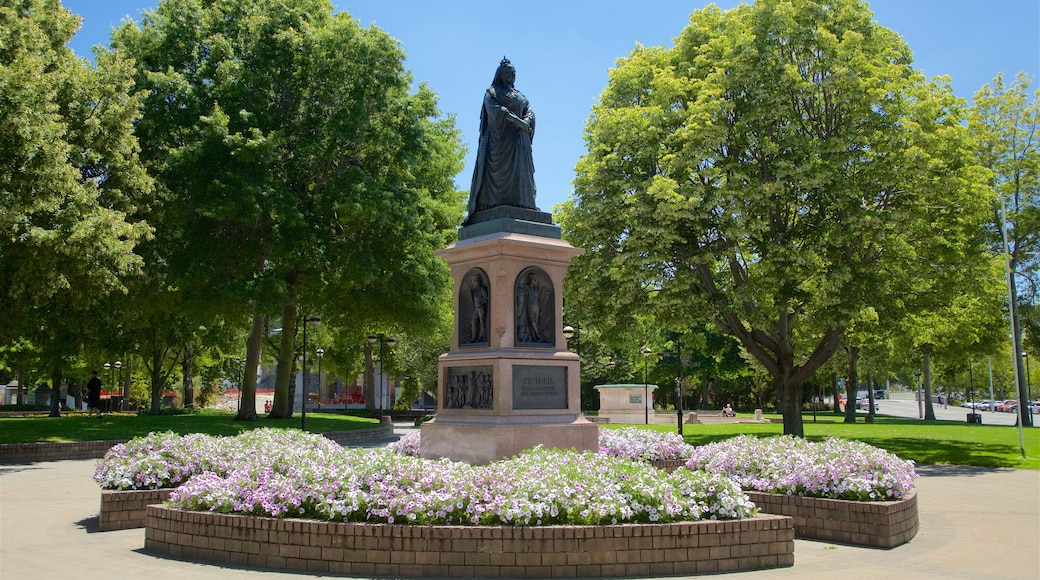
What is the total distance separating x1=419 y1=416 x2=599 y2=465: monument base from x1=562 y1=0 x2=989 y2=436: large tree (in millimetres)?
11299

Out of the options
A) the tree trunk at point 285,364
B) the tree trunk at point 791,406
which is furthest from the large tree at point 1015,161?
the tree trunk at point 285,364

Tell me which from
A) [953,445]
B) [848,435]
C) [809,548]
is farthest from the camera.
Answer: [848,435]

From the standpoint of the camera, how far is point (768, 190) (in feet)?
70.9

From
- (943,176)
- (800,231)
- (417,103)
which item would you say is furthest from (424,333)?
(943,176)

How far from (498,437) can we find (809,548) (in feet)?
13.7

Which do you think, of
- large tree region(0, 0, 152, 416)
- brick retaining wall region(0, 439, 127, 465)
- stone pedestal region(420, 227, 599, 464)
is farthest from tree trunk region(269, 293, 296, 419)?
stone pedestal region(420, 227, 599, 464)

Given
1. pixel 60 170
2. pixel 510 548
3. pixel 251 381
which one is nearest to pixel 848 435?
pixel 251 381

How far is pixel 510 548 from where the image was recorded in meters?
7.54

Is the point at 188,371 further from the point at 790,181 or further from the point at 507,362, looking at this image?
the point at 507,362

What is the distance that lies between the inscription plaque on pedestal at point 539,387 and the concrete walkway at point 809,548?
12.6 feet

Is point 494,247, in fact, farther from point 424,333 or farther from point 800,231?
point 424,333

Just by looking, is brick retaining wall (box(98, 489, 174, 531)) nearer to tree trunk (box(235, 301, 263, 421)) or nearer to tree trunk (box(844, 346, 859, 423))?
tree trunk (box(235, 301, 263, 421))

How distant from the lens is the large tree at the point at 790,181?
72.0 ft

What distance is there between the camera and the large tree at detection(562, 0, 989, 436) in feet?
72.0
